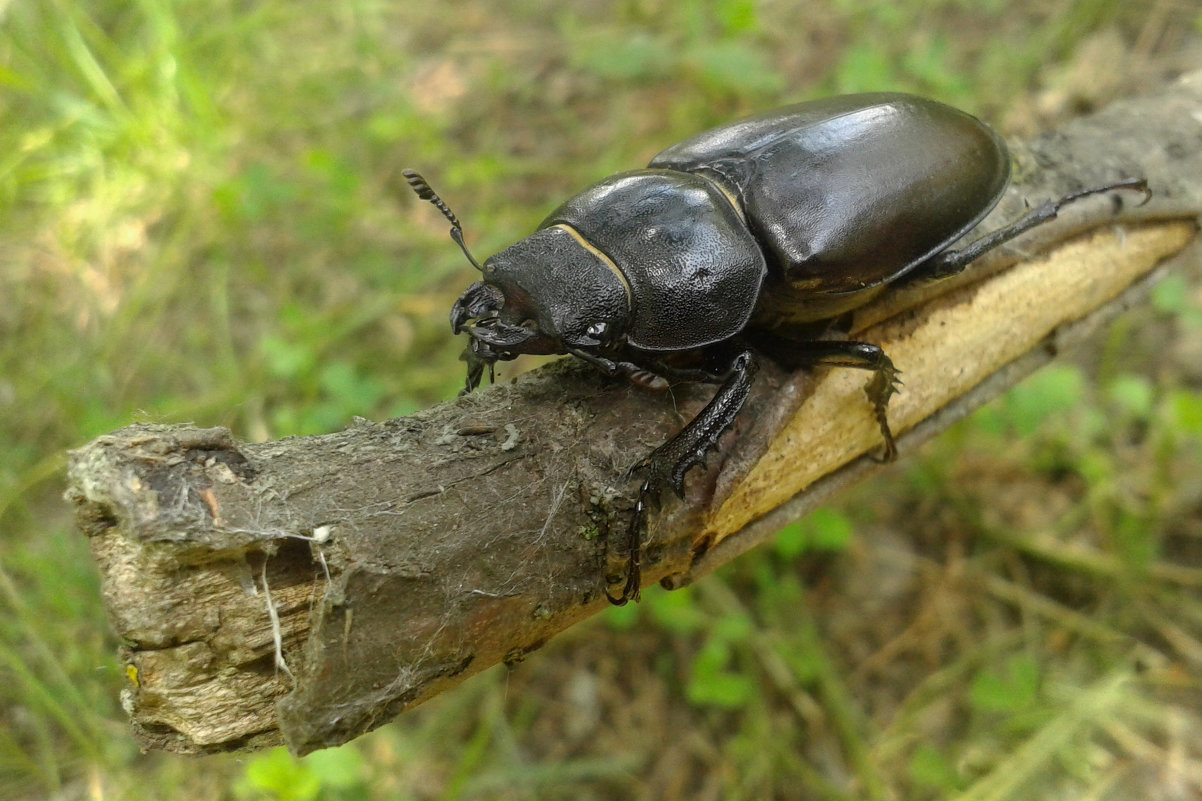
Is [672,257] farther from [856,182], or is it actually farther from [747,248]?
[856,182]

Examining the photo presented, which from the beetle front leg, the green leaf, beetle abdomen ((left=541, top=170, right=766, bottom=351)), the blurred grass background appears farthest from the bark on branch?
the green leaf

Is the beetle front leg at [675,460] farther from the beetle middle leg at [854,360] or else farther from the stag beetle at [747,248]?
the beetle middle leg at [854,360]

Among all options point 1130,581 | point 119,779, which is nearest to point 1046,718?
point 1130,581

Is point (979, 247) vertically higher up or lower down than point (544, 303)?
lower down

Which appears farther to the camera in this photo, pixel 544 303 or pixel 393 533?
pixel 544 303

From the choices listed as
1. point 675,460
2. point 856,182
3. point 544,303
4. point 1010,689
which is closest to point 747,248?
point 856,182

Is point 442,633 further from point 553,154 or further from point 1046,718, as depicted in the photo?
point 553,154
